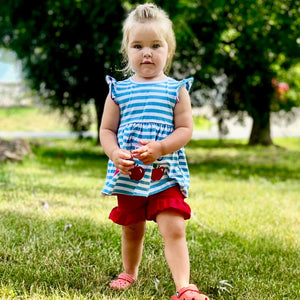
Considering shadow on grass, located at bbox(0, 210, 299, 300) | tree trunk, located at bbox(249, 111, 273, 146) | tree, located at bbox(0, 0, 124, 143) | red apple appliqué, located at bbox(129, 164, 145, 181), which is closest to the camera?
red apple appliqué, located at bbox(129, 164, 145, 181)

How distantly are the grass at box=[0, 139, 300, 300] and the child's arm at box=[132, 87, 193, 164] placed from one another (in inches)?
30.1

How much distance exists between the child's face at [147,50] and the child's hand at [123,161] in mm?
493

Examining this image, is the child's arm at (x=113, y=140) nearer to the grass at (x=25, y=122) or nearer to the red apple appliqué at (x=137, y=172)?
the red apple appliqué at (x=137, y=172)

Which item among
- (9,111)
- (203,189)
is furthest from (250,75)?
(9,111)

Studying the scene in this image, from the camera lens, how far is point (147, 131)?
2711 mm

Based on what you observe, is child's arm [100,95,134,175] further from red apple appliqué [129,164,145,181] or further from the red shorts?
the red shorts

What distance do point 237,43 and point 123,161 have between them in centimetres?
792

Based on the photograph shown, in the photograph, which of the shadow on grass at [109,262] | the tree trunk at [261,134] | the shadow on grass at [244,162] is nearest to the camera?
the shadow on grass at [109,262]

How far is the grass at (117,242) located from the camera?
2.94 meters

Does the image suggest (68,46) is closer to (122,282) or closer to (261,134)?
(261,134)

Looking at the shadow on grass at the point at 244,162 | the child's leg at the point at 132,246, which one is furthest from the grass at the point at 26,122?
the child's leg at the point at 132,246

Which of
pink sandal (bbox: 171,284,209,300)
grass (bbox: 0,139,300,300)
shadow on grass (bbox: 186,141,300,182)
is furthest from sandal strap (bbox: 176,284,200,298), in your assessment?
shadow on grass (bbox: 186,141,300,182)

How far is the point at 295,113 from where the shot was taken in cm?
1800

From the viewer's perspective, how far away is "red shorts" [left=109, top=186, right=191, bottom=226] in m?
2.72
